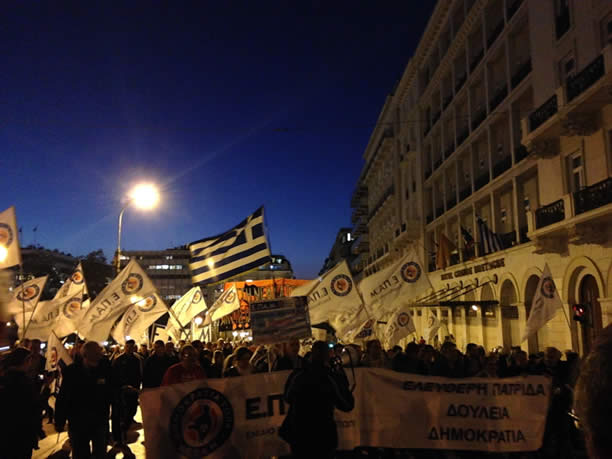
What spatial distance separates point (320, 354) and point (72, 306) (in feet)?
48.0

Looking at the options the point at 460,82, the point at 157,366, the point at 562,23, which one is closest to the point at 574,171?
the point at 562,23

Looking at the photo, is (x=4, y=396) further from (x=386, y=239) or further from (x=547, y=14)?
(x=386, y=239)

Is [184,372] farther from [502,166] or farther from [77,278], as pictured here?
[502,166]

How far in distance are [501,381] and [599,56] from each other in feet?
38.2

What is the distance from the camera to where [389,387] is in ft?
24.8

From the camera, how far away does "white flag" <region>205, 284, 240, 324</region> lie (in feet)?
67.4

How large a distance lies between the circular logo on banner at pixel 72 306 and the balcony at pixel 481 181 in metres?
20.0

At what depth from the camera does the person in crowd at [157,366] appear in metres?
10.9

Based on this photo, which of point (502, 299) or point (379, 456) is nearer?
point (379, 456)

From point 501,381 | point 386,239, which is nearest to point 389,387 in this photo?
point 501,381

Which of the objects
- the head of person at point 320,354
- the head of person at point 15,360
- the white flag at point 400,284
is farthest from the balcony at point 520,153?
the head of person at point 15,360

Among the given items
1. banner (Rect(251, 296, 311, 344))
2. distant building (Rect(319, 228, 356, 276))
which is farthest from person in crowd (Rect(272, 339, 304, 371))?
distant building (Rect(319, 228, 356, 276))

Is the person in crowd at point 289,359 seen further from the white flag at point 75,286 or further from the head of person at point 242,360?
the white flag at point 75,286

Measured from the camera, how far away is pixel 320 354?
5.77 metres
